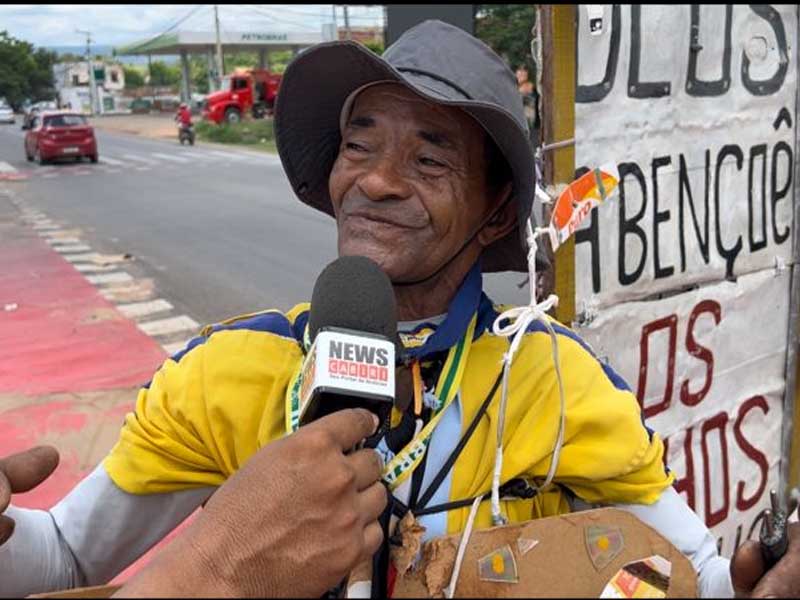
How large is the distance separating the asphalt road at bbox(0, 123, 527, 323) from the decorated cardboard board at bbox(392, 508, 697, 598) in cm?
105

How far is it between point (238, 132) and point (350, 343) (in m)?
26.7

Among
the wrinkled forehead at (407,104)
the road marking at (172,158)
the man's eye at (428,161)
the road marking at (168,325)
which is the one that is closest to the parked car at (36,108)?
the wrinkled forehead at (407,104)

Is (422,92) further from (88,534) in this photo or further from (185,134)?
(185,134)

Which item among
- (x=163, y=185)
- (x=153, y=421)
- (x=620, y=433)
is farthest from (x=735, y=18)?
(x=163, y=185)

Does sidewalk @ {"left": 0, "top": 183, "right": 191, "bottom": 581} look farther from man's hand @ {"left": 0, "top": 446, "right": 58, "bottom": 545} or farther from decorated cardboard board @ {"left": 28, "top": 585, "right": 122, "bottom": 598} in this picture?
decorated cardboard board @ {"left": 28, "top": 585, "right": 122, "bottom": 598}

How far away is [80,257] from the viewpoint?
16.5 ft

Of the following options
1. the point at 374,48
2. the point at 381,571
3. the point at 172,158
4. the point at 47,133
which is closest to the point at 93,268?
the point at 47,133

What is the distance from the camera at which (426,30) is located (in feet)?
4.83

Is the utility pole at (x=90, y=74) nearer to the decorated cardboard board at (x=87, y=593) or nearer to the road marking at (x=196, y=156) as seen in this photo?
the decorated cardboard board at (x=87, y=593)

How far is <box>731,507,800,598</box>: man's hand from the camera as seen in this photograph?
1.18m

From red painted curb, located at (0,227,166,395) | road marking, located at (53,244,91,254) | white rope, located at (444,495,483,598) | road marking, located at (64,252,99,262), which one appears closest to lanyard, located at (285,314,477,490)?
white rope, located at (444,495,483,598)

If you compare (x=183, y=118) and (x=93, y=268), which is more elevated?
(x=183, y=118)

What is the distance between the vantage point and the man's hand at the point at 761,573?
3.86 feet

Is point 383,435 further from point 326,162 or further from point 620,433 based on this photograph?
point 326,162
